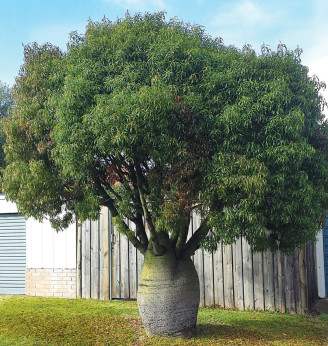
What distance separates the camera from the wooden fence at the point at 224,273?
9.00 m

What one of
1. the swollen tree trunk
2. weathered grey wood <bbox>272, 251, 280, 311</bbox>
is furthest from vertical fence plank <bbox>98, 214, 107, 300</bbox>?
weathered grey wood <bbox>272, 251, 280, 311</bbox>

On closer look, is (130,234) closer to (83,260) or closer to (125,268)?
(125,268)

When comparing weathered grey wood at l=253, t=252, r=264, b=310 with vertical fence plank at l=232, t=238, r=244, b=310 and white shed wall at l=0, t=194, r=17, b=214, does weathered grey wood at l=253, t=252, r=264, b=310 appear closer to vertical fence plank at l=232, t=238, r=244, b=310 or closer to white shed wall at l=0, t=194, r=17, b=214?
vertical fence plank at l=232, t=238, r=244, b=310

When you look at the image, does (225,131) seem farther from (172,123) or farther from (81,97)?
(81,97)

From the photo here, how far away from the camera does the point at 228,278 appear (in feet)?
30.9

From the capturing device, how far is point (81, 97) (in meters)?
6.37

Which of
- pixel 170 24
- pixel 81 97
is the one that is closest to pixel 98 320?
pixel 81 97

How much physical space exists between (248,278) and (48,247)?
525cm

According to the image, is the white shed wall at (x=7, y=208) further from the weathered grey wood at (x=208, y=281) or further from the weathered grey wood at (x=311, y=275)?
the weathered grey wood at (x=311, y=275)

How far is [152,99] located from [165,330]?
3.65 m

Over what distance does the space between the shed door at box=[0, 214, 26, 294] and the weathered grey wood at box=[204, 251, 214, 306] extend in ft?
17.2

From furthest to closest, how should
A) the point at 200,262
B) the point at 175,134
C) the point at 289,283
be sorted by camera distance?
the point at 200,262
the point at 289,283
the point at 175,134

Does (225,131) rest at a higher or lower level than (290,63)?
lower

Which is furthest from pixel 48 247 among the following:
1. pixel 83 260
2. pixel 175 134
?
pixel 175 134
